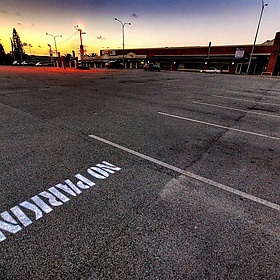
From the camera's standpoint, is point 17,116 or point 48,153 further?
point 17,116

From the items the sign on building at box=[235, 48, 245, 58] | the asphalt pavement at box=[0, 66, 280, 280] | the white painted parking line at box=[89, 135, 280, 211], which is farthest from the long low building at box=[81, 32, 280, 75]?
the white painted parking line at box=[89, 135, 280, 211]

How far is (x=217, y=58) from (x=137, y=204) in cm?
5758

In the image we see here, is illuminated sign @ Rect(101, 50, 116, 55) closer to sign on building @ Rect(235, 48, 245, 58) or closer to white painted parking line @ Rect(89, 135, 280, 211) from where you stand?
sign on building @ Rect(235, 48, 245, 58)

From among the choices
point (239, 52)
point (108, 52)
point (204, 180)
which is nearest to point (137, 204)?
point (204, 180)

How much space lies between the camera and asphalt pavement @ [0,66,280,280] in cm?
195

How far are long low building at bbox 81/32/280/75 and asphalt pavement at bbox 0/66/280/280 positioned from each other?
147 feet

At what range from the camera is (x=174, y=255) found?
6.72 feet

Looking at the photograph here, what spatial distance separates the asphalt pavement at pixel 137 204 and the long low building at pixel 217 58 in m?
44.7

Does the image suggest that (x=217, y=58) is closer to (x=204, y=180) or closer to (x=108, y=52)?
(x=108, y=52)

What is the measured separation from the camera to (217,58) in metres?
52.4

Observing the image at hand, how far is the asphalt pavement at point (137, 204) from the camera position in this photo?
6.41ft

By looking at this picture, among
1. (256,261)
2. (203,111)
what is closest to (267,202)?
(256,261)

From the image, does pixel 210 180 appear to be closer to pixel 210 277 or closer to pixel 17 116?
pixel 210 277

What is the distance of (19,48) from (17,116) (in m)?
138
